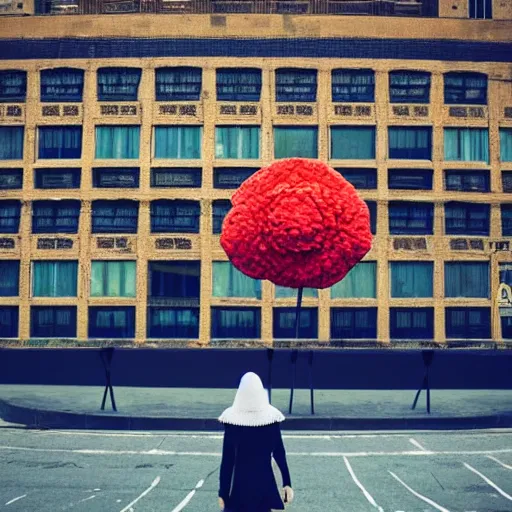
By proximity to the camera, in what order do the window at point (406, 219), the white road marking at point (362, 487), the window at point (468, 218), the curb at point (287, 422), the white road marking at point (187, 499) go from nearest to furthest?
the white road marking at point (187, 499), the white road marking at point (362, 487), the curb at point (287, 422), the window at point (406, 219), the window at point (468, 218)

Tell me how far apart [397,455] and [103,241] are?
15736mm

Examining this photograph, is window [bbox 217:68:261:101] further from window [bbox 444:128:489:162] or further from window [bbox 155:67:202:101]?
window [bbox 444:128:489:162]

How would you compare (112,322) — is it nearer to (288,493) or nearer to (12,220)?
(12,220)

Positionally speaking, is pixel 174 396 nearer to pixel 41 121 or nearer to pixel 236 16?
pixel 41 121

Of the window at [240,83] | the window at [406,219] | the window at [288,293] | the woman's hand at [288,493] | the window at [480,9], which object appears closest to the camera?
the woman's hand at [288,493]

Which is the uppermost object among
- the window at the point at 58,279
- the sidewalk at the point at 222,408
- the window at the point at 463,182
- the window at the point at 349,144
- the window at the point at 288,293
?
the window at the point at 349,144

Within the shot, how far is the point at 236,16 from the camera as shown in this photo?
25.2 metres

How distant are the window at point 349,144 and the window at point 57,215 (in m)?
9.41

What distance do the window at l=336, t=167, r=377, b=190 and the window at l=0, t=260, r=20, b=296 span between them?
1210 centimetres

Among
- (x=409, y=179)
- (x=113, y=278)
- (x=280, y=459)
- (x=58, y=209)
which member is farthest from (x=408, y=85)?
(x=280, y=459)

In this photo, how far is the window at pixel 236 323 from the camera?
2533cm

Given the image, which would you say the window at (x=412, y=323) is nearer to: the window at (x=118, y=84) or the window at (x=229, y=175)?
the window at (x=229, y=175)

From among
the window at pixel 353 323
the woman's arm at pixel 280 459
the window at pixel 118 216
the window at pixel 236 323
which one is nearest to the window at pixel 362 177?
the window at pixel 353 323

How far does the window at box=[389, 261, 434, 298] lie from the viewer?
25.7 m
